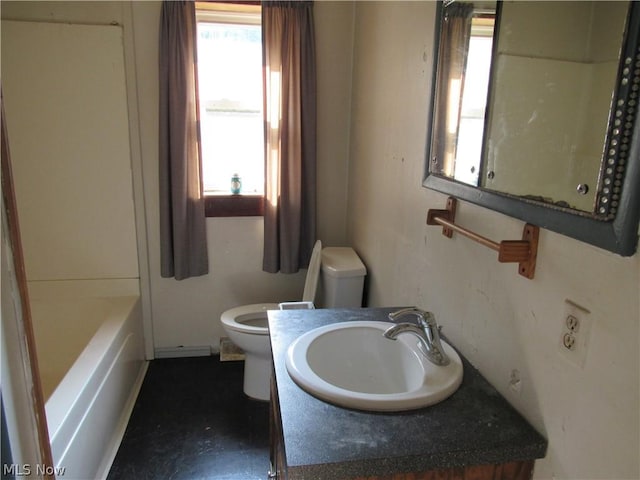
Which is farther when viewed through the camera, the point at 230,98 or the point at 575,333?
the point at 230,98

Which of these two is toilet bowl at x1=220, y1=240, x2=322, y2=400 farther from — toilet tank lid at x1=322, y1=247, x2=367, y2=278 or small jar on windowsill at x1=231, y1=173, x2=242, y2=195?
small jar on windowsill at x1=231, y1=173, x2=242, y2=195

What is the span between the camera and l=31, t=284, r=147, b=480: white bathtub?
1.51 metres

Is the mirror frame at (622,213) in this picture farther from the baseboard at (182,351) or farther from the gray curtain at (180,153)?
the baseboard at (182,351)

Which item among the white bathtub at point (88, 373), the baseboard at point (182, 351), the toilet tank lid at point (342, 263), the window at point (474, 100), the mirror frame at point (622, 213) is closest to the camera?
the mirror frame at point (622, 213)

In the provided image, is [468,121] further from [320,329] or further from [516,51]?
[320,329]

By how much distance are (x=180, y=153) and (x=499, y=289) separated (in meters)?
1.90

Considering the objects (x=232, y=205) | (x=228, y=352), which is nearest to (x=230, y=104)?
(x=232, y=205)

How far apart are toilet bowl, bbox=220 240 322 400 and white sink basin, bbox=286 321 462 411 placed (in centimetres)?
92

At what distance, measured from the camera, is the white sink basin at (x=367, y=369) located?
0.96 meters

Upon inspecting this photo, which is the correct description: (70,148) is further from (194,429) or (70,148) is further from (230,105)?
(194,429)

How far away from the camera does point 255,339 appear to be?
85.7 inches

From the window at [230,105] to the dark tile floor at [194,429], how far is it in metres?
1.01

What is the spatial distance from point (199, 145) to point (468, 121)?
1.68 metres

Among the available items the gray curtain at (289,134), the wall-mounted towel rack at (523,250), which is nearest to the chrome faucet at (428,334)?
the wall-mounted towel rack at (523,250)
